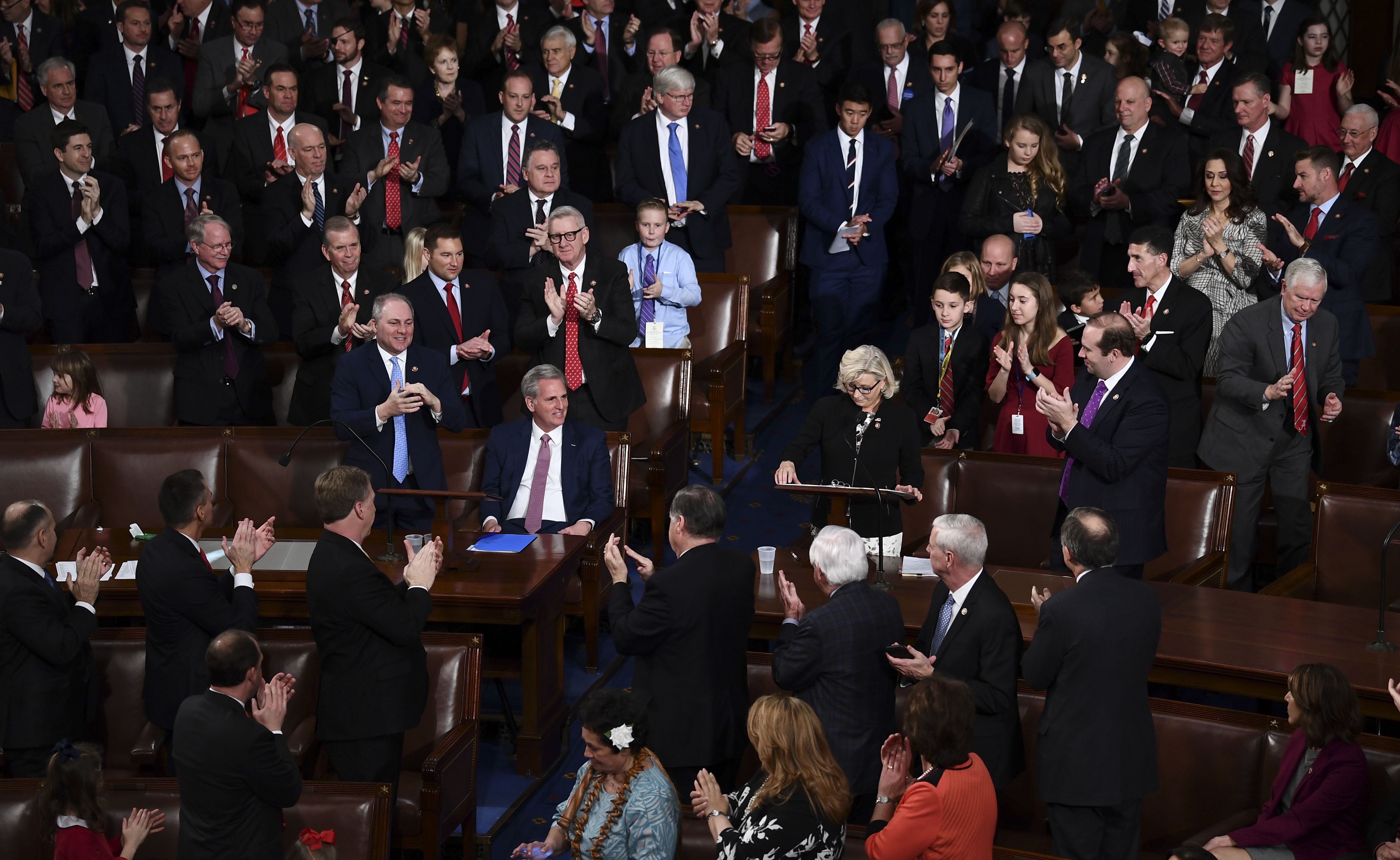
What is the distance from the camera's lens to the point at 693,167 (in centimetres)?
804

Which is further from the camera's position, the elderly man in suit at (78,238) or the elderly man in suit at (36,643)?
the elderly man in suit at (78,238)

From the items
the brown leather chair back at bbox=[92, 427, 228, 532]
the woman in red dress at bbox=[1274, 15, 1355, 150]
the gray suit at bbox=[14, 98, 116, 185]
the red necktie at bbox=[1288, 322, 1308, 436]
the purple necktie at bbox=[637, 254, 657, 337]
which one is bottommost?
the brown leather chair back at bbox=[92, 427, 228, 532]

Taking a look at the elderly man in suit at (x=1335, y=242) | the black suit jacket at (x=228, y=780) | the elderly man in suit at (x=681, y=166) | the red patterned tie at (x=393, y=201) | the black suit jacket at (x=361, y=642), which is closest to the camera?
the black suit jacket at (x=228, y=780)

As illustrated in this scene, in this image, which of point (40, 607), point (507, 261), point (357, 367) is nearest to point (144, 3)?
point (507, 261)

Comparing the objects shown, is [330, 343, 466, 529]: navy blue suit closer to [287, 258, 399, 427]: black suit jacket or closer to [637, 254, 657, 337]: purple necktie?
[287, 258, 399, 427]: black suit jacket

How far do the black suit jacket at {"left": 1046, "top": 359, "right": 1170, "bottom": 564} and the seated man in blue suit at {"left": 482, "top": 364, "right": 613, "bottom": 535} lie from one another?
75.2 inches

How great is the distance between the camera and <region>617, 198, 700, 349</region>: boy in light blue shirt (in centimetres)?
719

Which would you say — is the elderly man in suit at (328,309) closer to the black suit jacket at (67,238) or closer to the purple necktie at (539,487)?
the purple necktie at (539,487)

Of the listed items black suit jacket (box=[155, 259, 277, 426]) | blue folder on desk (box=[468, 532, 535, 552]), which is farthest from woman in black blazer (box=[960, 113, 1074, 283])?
black suit jacket (box=[155, 259, 277, 426])

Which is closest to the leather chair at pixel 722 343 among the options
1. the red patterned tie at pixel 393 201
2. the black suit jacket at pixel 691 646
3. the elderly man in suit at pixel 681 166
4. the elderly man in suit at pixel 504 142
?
the elderly man in suit at pixel 681 166

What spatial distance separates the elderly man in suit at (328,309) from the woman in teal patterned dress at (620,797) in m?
3.28

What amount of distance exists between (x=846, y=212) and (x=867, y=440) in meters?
2.93

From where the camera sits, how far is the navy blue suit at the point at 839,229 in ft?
26.7

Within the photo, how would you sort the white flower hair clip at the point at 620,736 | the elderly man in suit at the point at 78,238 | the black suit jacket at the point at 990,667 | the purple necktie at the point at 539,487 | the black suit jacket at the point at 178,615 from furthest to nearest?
the elderly man in suit at the point at 78,238 → the purple necktie at the point at 539,487 → the black suit jacket at the point at 178,615 → the black suit jacket at the point at 990,667 → the white flower hair clip at the point at 620,736
